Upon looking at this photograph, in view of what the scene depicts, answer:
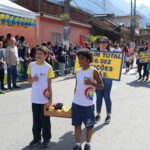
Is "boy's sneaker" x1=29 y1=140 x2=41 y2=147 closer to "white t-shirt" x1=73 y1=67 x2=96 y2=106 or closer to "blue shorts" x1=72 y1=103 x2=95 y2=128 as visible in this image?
"blue shorts" x1=72 y1=103 x2=95 y2=128

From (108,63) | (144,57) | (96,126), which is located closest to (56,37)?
(144,57)

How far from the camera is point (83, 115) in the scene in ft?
15.9

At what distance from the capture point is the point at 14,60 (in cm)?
1134

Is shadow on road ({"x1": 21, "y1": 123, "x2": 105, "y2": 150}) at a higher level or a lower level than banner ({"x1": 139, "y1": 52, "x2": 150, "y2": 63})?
lower

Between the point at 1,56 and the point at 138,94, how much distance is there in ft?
15.5

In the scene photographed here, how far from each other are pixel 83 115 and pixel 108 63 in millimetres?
2467

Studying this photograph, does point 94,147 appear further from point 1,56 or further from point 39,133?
point 1,56

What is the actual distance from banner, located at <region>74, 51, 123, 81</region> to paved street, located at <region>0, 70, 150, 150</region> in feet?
3.47

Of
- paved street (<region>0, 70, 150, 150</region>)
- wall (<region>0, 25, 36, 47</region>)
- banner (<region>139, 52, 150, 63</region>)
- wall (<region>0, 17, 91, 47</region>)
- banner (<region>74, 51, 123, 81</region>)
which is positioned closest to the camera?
paved street (<region>0, 70, 150, 150</region>)

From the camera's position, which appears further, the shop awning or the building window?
the building window

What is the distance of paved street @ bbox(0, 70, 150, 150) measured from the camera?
17.9 ft

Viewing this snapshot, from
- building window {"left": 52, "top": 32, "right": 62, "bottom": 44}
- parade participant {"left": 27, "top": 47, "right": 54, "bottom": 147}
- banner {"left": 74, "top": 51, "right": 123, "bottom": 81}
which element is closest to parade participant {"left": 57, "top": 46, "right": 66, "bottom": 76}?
banner {"left": 74, "top": 51, "right": 123, "bottom": 81}

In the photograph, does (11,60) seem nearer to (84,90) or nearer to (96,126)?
(96,126)

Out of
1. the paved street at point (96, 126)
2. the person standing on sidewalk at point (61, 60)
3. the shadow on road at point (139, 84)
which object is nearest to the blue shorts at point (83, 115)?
the paved street at point (96, 126)
